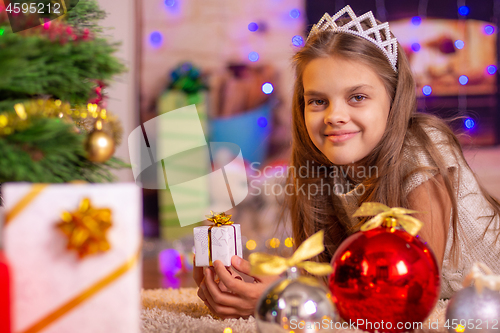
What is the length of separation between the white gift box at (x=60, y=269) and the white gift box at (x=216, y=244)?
1.10 feet

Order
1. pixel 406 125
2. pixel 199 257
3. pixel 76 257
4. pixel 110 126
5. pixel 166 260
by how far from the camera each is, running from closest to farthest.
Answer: pixel 76 257, pixel 110 126, pixel 199 257, pixel 406 125, pixel 166 260

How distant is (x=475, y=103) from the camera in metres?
2.90

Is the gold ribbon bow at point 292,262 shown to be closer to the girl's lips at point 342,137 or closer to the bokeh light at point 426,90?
the girl's lips at point 342,137

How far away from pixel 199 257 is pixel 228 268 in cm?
6

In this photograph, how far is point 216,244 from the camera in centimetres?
83

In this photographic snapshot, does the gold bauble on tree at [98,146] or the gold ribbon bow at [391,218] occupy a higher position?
the gold bauble on tree at [98,146]

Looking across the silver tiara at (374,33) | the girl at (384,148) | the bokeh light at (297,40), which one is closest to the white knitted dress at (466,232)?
the girl at (384,148)

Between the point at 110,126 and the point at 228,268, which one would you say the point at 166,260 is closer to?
the point at 228,268

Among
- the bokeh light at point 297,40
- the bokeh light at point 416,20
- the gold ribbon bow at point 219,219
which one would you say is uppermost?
the bokeh light at point 416,20

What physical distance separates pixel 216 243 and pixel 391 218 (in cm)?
34

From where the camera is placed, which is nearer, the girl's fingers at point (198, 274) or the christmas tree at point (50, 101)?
the christmas tree at point (50, 101)

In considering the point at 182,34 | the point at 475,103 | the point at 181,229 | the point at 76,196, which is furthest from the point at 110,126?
the point at 475,103

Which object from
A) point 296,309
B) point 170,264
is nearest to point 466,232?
point 296,309

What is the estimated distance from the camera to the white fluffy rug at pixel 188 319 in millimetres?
722
